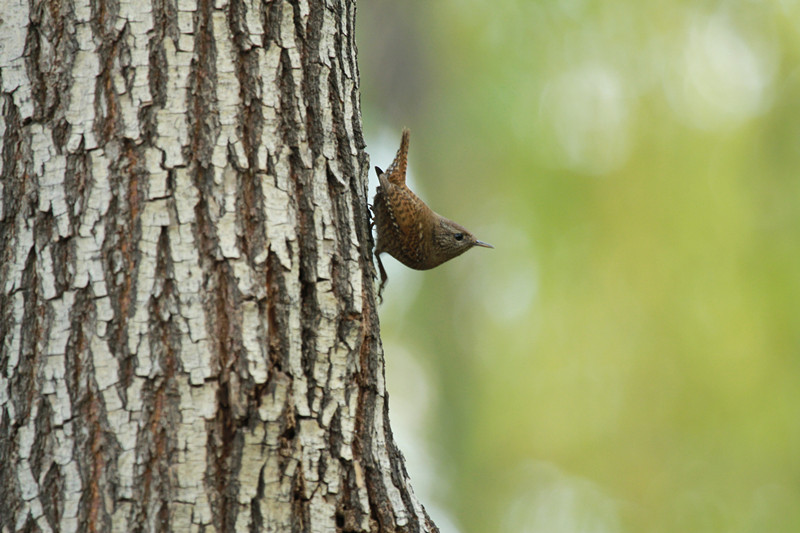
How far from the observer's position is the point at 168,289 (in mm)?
1582

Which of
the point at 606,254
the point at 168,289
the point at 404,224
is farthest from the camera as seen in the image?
the point at 606,254

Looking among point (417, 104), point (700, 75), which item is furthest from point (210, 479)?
point (700, 75)

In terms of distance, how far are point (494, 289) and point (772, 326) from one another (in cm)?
307

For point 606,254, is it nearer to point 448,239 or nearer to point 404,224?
point 448,239

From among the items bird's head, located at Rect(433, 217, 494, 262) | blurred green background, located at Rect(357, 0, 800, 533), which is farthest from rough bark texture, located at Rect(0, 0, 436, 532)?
blurred green background, located at Rect(357, 0, 800, 533)

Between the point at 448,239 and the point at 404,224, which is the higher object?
the point at 448,239

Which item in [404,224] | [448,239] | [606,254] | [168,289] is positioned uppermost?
[606,254]

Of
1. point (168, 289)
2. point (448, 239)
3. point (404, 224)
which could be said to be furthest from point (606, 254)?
point (168, 289)

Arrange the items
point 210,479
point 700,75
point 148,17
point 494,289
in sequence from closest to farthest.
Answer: point 210,479 → point 148,17 → point 700,75 → point 494,289

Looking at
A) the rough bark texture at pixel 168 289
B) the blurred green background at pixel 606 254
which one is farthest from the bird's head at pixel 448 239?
the blurred green background at pixel 606 254

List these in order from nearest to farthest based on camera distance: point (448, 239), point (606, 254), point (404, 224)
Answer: point (404, 224) < point (448, 239) < point (606, 254)

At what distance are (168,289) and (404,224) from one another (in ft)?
7.25

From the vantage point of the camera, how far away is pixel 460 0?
853 cm

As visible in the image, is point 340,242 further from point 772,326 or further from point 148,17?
point 772,326
